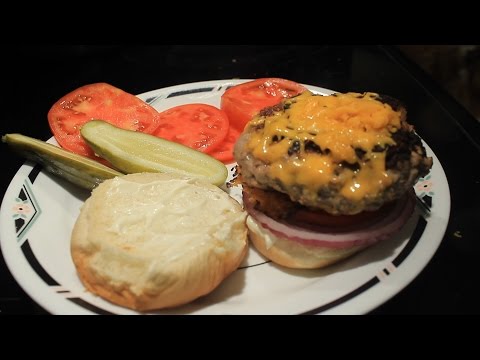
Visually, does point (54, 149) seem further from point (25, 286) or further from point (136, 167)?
point (25, 286)

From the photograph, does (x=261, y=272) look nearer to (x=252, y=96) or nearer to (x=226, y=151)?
(x=226, y=151)

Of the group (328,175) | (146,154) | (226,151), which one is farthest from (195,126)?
(328,175)

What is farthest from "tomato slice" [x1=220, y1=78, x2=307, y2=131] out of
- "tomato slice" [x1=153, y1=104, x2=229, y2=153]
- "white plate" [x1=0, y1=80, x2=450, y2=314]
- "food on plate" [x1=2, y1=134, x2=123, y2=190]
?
"white plate" [x1=0, y1=80, x2=450, y2=314]

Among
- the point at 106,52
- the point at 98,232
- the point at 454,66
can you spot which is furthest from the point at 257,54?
the point at 98,232

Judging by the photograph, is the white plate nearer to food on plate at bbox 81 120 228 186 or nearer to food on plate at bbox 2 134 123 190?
food on plate at bbox 2 134 123 190

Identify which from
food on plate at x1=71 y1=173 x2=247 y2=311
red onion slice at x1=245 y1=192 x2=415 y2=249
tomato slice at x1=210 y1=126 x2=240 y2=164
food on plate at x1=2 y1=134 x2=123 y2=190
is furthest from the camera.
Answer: tomato slice at x1=210 y1=126 x2=240 y2=164
